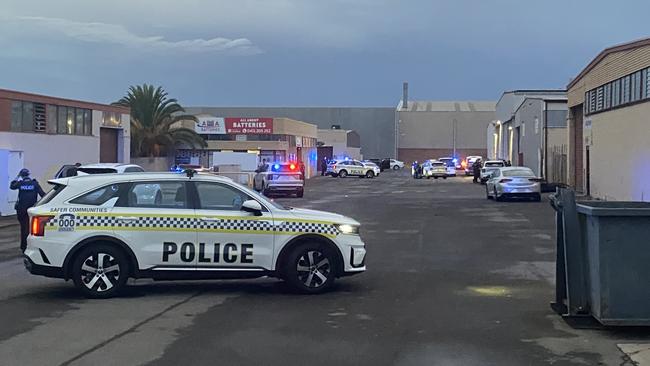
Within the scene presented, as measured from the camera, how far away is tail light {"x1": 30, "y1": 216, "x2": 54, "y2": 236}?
10406 mm

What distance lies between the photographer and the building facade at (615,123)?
1110 inches

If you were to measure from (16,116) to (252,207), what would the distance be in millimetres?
21356

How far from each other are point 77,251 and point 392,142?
11134 cm

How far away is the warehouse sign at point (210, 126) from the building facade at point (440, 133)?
58348 millimetres

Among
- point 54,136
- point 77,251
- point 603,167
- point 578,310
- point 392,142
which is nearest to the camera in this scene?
point 578,310

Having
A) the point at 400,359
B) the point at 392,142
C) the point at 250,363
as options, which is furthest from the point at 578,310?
the point at 392,142

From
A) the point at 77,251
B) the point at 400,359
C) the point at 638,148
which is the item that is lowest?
the point at 400,359

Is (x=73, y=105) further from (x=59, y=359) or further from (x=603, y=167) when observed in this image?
(x=59, y=359)

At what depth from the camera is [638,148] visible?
2873 centimetres

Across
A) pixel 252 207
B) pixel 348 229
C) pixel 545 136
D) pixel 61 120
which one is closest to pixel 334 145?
pixel 545 136

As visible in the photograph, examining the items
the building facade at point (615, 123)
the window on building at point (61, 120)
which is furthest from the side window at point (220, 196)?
the window on building at point (61, 120)

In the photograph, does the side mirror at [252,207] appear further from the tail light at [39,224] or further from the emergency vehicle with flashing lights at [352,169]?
the emergency vehicle with flashing lights at [352,169]

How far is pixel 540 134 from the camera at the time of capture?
180ft

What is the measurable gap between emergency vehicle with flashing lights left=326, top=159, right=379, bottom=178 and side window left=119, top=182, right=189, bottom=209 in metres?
61.2
